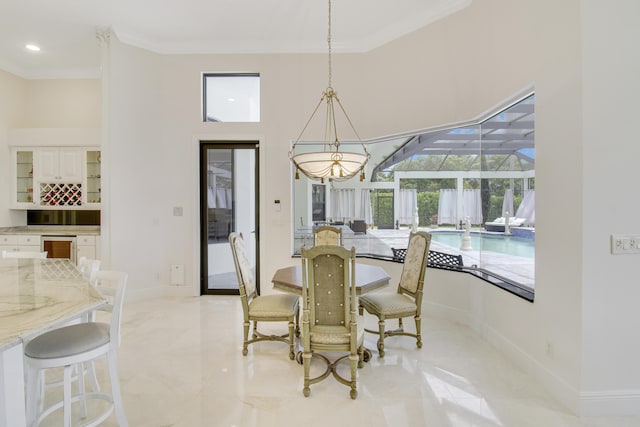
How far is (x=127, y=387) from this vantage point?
256cm

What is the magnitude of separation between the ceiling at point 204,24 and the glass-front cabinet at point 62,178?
1545 millimetres

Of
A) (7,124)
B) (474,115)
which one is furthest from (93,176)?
(474,115)

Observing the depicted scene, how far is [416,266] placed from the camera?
328cm

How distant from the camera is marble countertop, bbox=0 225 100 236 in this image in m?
4.96

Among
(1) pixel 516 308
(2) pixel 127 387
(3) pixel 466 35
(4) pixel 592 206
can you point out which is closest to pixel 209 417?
(2) pixel 127 387

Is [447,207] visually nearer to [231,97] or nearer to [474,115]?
[474,115]

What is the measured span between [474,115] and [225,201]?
12.2ft

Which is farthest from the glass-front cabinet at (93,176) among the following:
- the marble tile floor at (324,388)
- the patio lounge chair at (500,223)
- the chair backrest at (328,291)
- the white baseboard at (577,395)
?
the white baseboard at (577,395)

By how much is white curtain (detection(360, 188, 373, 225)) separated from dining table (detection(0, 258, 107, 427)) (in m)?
3.56

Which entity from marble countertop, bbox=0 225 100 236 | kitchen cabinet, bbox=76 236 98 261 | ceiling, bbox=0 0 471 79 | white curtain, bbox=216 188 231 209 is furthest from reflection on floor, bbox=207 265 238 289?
ceiling, bbox=0 0 471 79

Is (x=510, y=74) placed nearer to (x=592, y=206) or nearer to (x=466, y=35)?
(x=466, y=35)

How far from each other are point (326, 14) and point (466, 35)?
1735 millimetres

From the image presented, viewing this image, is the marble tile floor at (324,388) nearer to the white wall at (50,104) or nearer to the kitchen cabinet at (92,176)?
the kitchen cabinet at (92,176)

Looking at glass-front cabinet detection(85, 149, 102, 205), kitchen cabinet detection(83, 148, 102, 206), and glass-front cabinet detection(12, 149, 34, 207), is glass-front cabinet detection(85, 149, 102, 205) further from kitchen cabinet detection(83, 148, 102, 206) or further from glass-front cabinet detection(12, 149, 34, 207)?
glass-front cabinet detection(12, 149, 34, 207)
